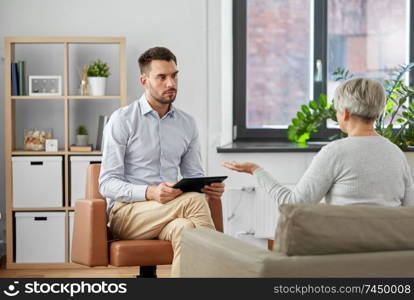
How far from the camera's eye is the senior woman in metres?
2.56

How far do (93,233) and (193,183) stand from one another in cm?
48

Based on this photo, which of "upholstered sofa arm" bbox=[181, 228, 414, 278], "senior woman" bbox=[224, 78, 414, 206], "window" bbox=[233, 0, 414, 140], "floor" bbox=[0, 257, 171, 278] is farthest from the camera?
"window" bbox=[233, 0, 414, 140]

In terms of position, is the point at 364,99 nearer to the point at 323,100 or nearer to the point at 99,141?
the point at 323,100

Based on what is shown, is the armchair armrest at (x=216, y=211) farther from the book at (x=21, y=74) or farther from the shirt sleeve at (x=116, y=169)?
the book at (x=21, y=74)

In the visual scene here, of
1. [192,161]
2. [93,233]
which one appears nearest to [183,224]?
[93,233]

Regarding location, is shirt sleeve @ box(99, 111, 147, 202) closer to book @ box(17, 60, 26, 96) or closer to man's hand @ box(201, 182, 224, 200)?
man's hand @ box(201, 182, 224, 200)

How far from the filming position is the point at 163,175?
3.70 metres

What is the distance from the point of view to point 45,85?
5055 millimetres

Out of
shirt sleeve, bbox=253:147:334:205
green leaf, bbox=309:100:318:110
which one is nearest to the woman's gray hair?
shirt sleeve, bbox=253:147:334:205

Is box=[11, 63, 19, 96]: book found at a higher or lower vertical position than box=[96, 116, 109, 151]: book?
higher

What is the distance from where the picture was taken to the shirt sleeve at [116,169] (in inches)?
137

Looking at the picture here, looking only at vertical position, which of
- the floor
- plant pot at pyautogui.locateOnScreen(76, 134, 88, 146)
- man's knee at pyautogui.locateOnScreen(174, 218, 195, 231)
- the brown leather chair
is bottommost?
the floor

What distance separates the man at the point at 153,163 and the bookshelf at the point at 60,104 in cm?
130

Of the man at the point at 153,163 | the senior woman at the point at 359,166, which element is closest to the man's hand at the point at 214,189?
the man at the point at 153,163
